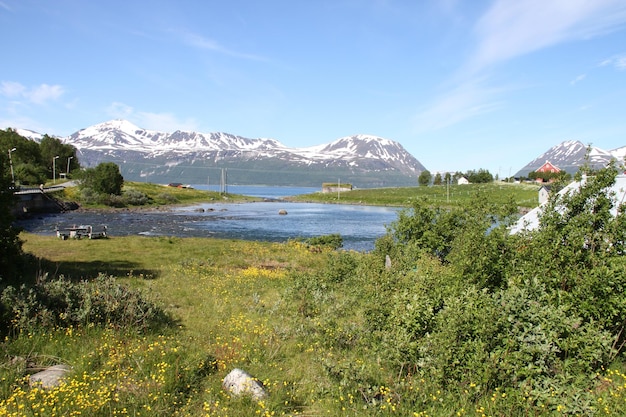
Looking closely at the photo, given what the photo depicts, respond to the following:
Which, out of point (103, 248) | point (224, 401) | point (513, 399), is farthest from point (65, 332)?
point (103, 248)

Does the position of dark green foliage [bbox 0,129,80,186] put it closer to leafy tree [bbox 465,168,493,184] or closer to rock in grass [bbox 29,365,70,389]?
rock in grass [bbox 29,365,70,389]

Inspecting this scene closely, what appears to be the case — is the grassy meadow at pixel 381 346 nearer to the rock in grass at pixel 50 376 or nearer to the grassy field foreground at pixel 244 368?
the grassy field foreground at pixel 244 368

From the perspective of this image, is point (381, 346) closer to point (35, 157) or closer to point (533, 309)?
point (533, 309)

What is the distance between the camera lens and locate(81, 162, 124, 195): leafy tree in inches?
4045

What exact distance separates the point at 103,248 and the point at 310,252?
18.9 meters

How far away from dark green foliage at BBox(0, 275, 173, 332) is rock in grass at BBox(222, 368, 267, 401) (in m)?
4.62

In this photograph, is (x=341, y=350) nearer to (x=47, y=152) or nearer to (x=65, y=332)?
(x=65, y=332)

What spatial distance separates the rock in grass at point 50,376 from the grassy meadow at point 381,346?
0.63ft

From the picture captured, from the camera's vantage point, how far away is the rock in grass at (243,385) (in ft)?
25.7

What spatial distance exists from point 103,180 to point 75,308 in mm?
105493

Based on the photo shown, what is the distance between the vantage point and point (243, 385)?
26.3 feet

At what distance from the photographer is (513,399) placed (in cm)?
708

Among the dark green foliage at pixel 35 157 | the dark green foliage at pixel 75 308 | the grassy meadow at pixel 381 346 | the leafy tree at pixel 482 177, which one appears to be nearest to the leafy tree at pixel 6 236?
the grassy meadow at pixel 381 346

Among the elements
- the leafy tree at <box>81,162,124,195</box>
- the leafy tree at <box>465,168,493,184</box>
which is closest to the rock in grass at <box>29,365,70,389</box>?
the leafy tree at <box>81,162,124,195</box>
